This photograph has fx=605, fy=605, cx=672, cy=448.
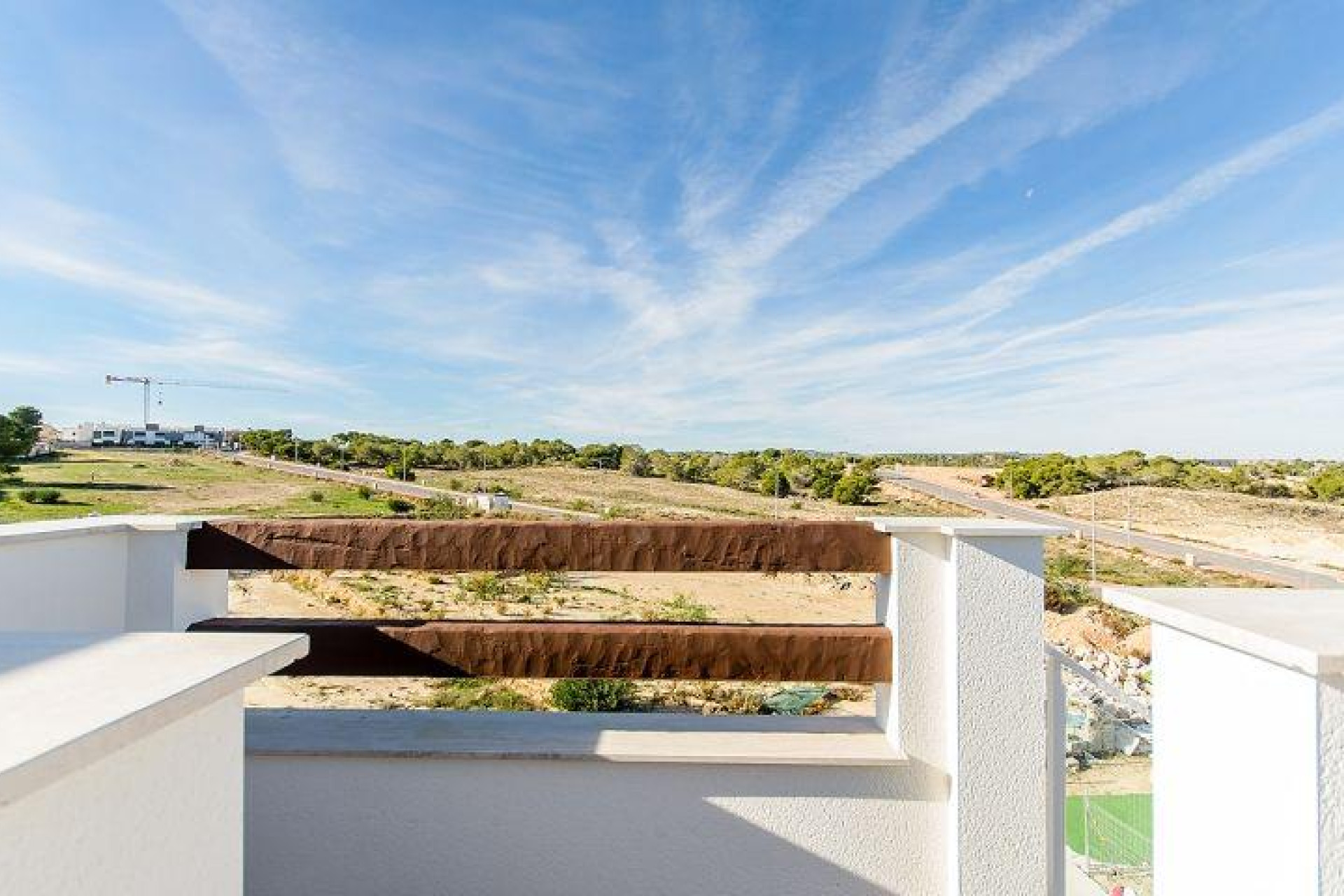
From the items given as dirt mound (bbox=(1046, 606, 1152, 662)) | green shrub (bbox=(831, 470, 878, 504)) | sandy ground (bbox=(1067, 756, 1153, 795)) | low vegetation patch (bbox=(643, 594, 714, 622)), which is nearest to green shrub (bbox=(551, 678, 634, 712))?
sandy ground (bbox=(1067, 756, 1153, 795))

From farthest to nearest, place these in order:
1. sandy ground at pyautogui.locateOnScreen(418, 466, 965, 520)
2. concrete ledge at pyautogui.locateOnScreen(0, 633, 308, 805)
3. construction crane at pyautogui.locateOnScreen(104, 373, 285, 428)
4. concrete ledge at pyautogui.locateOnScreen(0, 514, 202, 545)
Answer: construction crane at pyautogui.locateOnScreen(104, 373, 285, 428)
sandy ground at pyautogui.locateOnScreen(418, 466, 965, 520)
concrete ledge at pyautogui.locateOnScreen(0, 514, 202, 545)
concrete ledge at pyautogui.locateOnScreen(0, 633, 308, 805)

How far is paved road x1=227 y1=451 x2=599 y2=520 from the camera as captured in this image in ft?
84.3

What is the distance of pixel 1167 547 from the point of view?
2372 cm

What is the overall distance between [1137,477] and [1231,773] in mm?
49244

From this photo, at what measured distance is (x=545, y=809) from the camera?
5.27ft

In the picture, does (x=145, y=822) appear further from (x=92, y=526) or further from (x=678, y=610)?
(x=678, y=610)

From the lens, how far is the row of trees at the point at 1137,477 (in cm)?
3609

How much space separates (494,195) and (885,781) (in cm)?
1510

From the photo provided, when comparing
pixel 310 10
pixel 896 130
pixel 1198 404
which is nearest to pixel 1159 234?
A: pixel 1198 404

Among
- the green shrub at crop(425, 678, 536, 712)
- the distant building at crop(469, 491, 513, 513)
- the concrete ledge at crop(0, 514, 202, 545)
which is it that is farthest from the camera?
the distant building at crop(469, 491, 513, 513)

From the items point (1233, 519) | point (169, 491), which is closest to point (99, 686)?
point (169, 491)

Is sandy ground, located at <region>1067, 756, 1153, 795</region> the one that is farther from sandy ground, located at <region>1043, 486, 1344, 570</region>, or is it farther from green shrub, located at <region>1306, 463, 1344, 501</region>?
green shrub, located at <region>1306, 463, 1344, 501</region>

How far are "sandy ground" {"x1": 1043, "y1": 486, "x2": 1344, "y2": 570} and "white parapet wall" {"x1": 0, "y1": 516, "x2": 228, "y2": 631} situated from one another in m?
31.8

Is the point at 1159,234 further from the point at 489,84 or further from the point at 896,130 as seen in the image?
the point at 489,84
